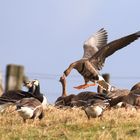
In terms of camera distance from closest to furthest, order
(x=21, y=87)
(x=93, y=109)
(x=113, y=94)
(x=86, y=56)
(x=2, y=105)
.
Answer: (x=93, y=109) < (x=2, y=105) < (x=113, y=94) < (x=21, y=87) < (x=86, y=56)

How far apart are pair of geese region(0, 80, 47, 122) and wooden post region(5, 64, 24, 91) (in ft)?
6.04

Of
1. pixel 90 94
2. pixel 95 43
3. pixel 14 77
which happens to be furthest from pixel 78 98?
pixel 95 43

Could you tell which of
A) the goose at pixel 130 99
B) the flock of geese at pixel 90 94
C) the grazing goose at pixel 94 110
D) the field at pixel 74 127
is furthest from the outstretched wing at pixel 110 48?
the grazing goose at pixel 94 110

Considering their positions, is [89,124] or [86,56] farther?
[86,56]

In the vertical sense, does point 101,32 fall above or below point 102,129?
above

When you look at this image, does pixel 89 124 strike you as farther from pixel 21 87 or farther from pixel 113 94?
pixel 21 87

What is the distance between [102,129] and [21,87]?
23.3 feet

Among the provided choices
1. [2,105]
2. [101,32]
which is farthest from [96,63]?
[2,105]

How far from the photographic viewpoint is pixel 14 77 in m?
17.9

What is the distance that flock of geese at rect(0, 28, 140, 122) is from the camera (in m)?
12.5

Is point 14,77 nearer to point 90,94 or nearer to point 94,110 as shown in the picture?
point 90,94

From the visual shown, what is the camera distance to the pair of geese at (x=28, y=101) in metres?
12.3

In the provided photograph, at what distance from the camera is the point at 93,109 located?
12344 mm

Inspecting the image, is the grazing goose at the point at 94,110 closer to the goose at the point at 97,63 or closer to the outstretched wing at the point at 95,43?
the goose at the point at 97,63
